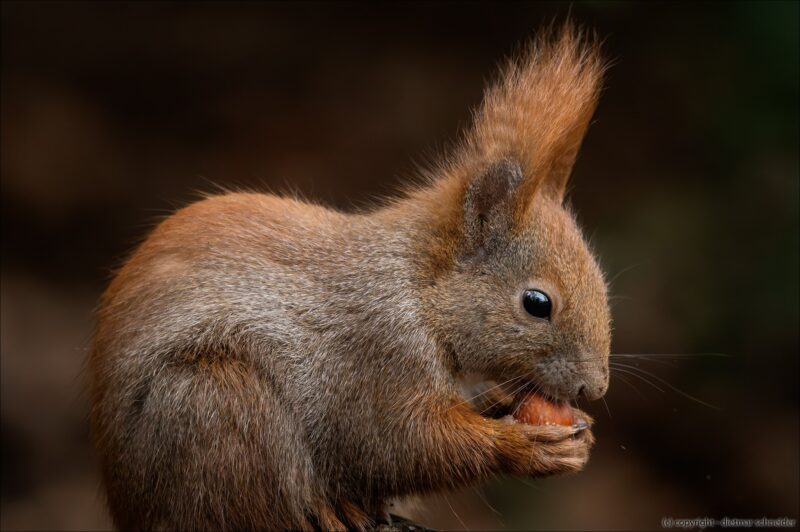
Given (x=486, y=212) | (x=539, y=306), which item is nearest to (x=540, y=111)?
(x=486, y=212)

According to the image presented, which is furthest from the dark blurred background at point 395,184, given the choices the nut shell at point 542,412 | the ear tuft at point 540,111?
the nut shell at point 542,412

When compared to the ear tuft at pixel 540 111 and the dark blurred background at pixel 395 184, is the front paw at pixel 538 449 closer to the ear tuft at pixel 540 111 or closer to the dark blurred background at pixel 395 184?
the ear tuft at pixel 540 111


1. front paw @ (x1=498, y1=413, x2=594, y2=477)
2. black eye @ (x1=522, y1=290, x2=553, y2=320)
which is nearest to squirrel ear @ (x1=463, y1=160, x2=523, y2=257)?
black eye @ (x1=522, y1=290, x2=553, y2=320)

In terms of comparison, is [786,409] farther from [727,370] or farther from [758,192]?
[758,192]

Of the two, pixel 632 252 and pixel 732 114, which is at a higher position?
pixel 732 114

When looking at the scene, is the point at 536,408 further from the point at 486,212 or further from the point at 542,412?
the point at 486,212

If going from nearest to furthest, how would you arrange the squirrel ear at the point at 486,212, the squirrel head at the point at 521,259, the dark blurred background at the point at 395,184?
1. the squirrel head at the point at 521,259
2. the squirrel ear at the point at 486,212
3. the dark blurred background at the point at 395,184

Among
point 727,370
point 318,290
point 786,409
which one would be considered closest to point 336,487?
point 318,290

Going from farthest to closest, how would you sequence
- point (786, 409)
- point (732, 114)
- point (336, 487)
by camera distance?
point (786, 409)
point (732, 114)
point (336, 487)

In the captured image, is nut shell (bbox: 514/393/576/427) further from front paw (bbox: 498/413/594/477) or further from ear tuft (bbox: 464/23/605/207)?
ear tuft (bbox: 464/23/605/207)
